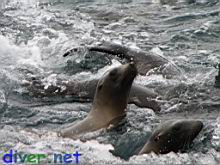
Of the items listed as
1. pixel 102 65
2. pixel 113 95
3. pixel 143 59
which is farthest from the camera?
pixel 102 65

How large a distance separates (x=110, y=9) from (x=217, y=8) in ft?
7.42

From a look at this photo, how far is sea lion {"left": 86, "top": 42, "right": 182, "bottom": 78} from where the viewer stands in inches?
335

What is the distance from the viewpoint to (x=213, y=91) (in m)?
7.78

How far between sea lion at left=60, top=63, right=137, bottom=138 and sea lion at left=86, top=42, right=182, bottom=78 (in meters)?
1.54

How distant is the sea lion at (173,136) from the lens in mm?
5938

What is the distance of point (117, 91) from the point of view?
689cm

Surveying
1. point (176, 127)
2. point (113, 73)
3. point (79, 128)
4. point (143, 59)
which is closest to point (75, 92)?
point (113, 73)

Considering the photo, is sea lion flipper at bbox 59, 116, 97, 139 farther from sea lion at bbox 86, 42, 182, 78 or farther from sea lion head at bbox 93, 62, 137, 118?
sea lion at bbox 86, 42, 182, 78

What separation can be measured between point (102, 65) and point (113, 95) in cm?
239

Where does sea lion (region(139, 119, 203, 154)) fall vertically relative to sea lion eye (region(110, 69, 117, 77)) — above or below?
below

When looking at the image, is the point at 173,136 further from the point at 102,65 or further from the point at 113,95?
the point at 102,65

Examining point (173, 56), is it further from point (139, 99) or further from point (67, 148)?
point (67, 148)

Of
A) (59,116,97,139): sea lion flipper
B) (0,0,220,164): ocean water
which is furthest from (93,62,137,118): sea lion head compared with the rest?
(59,116,97,139): sea lion flipper

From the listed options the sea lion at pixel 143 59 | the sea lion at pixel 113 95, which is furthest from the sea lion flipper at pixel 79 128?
the sea lion at pixel 143 59
